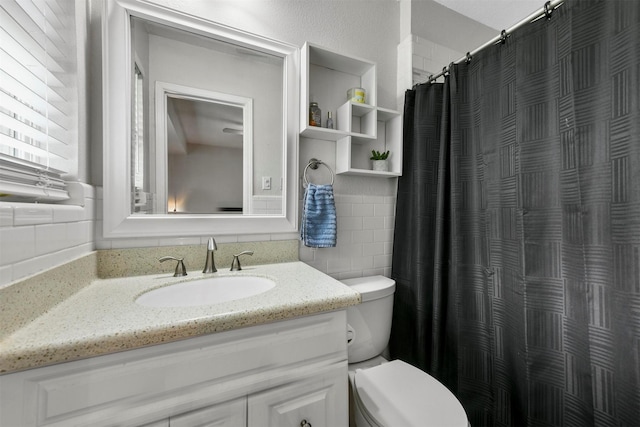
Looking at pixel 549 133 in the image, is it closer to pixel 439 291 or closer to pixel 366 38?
pixel 439 291

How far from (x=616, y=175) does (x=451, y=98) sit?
0.74 meters

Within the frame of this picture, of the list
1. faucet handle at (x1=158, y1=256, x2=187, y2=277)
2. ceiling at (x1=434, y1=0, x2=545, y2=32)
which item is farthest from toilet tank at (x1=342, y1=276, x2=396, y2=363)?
ceiling at (x1=434, y1=0, x2=545, y2=32)

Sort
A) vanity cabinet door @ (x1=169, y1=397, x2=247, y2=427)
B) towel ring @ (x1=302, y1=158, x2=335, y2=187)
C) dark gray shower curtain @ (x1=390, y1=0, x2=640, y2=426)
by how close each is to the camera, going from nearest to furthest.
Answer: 1. vanity cabinet door @ (x1=169, y1=397, x2=247, y2=427)
2. dark gray shower curtain @ (x1=390, y1=0, x2=640, y2=426)
3. towel ring @ (x1=302, y1=158, x2=335, y2=187)

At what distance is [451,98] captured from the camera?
4.20ft

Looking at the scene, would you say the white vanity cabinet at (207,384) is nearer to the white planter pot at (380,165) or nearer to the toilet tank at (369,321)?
the toilet tank at (369,321)

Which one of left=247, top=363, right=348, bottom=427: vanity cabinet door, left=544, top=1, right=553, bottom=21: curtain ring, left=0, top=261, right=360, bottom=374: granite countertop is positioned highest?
left=544, top=1, right=553, bottom=21: curtain ring

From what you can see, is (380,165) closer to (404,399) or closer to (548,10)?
(548,10)

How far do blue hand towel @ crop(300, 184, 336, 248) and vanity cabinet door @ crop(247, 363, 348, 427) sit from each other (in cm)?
58

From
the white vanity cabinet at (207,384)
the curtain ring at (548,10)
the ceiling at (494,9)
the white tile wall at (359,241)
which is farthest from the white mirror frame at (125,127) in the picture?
the ceiling at (494,9)

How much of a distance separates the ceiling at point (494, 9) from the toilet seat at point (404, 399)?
217 centimetres

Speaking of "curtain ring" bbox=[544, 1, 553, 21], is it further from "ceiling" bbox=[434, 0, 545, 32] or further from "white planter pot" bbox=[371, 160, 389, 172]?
"ceiling" bbox=[434, 0, 545, 32]

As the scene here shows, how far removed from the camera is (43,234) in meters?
0.66

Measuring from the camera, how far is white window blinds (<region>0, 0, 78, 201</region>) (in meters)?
0.59

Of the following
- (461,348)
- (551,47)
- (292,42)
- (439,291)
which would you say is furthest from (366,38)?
(461,348)
